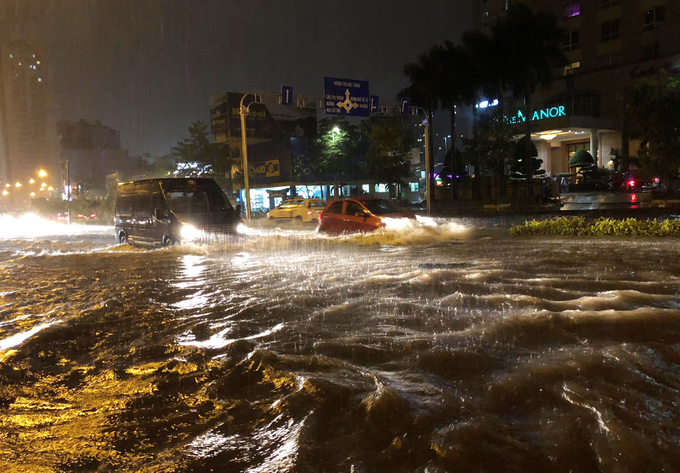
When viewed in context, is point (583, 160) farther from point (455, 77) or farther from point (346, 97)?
point (346, 97)

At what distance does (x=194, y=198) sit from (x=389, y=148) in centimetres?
2870

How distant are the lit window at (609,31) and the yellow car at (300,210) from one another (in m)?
37.3

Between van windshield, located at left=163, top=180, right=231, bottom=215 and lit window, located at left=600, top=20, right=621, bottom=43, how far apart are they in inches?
1954

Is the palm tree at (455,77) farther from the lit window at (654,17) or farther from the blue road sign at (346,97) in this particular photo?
the lit window at (654,17)

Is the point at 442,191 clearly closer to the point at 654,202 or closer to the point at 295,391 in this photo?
the point at 654,202

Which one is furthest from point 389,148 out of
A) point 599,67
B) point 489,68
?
point 599,67

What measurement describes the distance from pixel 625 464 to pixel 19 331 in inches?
254

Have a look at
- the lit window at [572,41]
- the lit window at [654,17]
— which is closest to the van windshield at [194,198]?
the lit window at [654,17]

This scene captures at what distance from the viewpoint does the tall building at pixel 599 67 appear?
4628cm

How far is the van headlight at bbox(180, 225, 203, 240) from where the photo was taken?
45.6ft

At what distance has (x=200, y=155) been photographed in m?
46.5

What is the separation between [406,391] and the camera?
397 centimetres

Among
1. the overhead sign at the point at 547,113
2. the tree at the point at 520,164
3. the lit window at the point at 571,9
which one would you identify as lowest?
the tree at the point at 520,164

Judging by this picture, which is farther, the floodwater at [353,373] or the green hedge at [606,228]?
the green hedge at [606,228]
